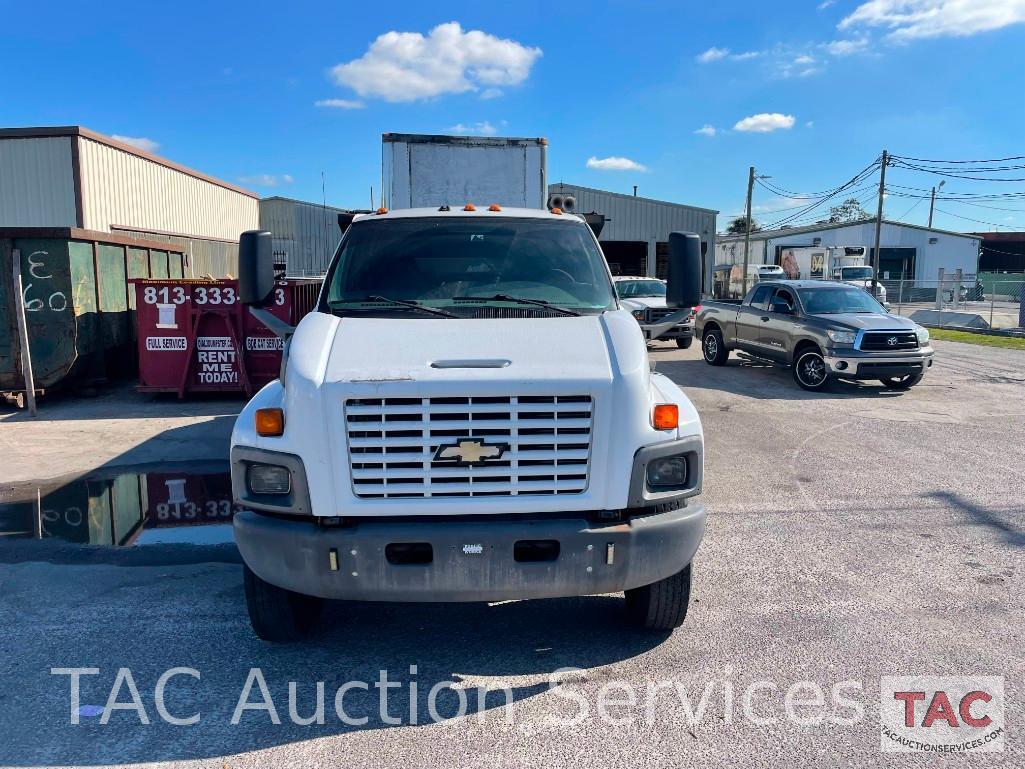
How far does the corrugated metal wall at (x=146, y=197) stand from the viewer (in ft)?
61.9

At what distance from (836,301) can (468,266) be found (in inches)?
405

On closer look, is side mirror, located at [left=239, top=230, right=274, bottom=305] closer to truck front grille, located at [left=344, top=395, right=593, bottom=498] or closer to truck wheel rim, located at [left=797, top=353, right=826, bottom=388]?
truck front grille, located at [left=344, top=395, right=593, bottom=498]

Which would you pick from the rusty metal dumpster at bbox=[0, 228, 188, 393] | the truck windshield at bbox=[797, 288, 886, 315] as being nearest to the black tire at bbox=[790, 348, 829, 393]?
the truck windshield at bbox=[797, 288, 886, 315]

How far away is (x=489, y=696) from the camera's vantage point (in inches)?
138

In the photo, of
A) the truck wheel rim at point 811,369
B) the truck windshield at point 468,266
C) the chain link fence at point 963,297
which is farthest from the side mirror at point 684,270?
the chain link fence at point 963,297

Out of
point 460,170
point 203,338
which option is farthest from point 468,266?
point 203,338

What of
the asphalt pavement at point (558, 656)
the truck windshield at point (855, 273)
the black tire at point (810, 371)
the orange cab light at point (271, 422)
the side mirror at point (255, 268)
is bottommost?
the asphalt pavement at point (558, 656)

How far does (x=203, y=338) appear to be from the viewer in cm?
1091

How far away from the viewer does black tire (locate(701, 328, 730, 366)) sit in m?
15.2

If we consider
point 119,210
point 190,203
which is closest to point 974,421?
point 119,210

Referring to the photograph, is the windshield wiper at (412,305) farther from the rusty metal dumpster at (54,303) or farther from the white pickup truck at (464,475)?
the rusty metal dumpster at (54,303)

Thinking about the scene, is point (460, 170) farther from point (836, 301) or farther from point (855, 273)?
point (855, 273)

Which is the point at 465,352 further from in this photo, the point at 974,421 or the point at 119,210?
the point at 119,210

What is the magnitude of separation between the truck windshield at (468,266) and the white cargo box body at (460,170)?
4583 millimetres
